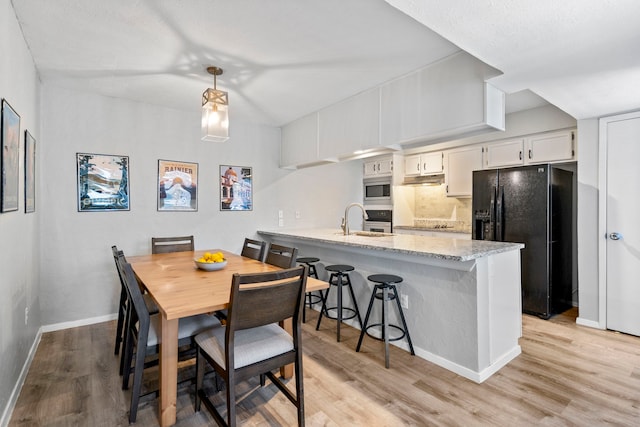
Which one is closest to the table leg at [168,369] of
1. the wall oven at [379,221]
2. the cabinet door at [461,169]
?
the wall oven at [379,221]

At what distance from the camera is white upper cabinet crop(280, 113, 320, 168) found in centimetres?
400

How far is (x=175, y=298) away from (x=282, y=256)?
952 millimetres

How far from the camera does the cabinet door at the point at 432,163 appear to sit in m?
4.88

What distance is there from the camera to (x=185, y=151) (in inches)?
153

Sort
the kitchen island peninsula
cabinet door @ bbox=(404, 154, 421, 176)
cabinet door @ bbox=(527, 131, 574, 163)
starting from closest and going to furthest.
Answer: the kitchen island peninsula, cabinet door @ bbox=(527, 131, 574, 163), cabinet door @ bbox=(404, 154, 421, 176)

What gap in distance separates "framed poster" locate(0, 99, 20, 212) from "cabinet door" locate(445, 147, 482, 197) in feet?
15.1

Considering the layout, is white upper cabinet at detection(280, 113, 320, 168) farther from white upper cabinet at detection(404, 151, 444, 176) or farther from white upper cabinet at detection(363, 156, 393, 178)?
white upper cabinet at detection(404, 151, 444, 176)

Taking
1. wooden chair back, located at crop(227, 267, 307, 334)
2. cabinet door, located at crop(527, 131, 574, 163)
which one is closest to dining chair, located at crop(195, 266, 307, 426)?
wooden chair back, located at crop(227, 267, 307, 334)

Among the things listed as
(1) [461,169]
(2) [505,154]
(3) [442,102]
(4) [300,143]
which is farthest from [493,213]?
(4) [300,143]

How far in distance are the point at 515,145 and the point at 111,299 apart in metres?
4.94

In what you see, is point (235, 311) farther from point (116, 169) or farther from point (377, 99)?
point (116, 169)

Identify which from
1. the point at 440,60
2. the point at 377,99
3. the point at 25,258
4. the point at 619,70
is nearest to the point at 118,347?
the point at 25,258

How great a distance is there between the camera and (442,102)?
2.58 metres

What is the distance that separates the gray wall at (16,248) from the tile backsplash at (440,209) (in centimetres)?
484
